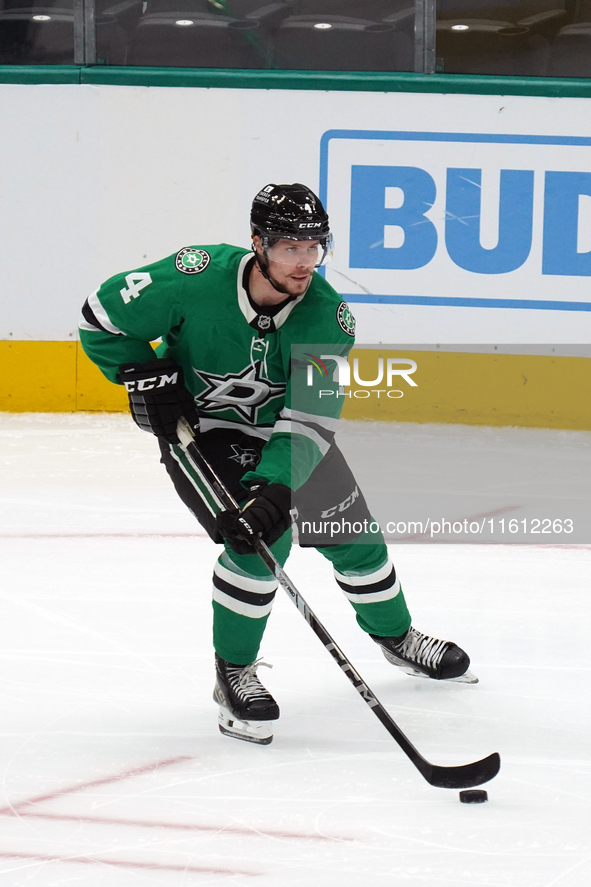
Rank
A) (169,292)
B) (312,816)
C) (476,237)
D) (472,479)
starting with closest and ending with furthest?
1. (312,816)
2. (169,292)
3. (472,479)
4. (476,237)

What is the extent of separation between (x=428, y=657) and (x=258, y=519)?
0.60 meters

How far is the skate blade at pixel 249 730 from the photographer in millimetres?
1771

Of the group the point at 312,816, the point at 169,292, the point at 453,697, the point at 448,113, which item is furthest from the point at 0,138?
the point at 312,816

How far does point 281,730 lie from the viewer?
184 cm

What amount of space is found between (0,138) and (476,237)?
224 centimetres

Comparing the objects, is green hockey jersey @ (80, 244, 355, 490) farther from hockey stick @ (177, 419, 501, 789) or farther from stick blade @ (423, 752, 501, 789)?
stick blade @ (423, 752, 501, 789)

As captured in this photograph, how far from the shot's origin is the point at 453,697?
202cm

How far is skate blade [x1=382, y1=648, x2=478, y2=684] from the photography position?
2094mm

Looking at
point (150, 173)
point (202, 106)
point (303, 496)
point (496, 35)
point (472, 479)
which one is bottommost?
point (472, 479)

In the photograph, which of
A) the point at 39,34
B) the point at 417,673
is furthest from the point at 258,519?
the point at 39,34

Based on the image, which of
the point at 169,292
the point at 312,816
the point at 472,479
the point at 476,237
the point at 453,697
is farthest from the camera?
the point at 476,237

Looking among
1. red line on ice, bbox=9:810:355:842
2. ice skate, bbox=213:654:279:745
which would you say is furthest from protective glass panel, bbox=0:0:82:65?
red line on ice, bbox=9:810:355:842

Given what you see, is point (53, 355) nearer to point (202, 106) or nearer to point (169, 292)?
point (202, 106)

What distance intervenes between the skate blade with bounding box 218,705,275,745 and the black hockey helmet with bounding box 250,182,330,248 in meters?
0.80
